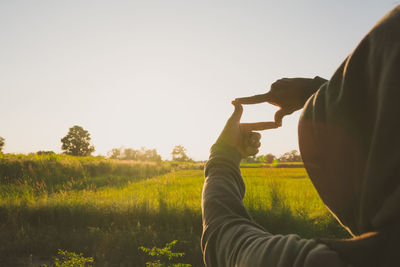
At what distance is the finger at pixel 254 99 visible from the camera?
35.4 inches

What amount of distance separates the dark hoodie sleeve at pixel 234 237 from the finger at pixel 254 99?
0.73 ft

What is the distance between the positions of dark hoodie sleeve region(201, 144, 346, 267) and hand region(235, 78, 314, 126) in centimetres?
27

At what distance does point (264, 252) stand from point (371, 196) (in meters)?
0.22

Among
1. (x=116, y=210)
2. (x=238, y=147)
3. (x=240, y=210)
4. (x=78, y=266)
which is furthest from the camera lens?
(x=116, y=210)

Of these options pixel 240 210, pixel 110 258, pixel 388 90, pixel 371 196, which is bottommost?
pixel 110 258

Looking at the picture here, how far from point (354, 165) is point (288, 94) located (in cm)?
44

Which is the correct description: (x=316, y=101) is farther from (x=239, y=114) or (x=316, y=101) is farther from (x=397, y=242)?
(x=239, y=114)

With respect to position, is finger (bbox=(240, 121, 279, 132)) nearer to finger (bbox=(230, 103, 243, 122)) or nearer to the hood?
finger (bbox=(230, 103, 243, 122))

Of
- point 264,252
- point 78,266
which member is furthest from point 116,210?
point 264,252

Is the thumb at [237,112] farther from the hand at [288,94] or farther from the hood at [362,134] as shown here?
the hood at [362,134]

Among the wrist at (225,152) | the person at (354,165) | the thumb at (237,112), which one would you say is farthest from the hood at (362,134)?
the thumb at (237,112)

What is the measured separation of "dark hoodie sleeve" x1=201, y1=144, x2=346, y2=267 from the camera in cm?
39

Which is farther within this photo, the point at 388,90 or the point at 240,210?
the point at 240,210

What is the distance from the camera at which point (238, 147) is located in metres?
1.05
